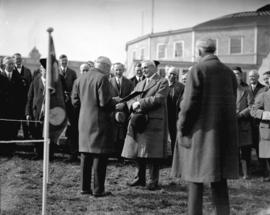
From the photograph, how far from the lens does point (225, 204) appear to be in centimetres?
420

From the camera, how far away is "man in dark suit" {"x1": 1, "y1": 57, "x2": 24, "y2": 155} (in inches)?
313

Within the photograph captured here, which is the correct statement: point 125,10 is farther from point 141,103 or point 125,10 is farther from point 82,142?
point 82,142

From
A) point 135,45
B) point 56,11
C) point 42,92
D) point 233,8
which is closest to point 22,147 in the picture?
point 42,92

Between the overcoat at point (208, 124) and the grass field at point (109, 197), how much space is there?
0.88 meters

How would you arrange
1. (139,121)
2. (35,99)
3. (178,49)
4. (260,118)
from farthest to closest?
(178,49) → (35,99) → (260,118) → (139,121)

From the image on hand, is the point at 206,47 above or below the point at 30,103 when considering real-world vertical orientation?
above

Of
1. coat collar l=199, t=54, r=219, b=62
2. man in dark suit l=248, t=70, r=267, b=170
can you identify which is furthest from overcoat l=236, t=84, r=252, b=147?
coat collar l=199, t=54, r=219, b=62

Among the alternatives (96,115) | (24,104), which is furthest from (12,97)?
(96,115)

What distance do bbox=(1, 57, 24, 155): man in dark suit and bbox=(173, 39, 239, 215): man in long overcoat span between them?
15.5 ft

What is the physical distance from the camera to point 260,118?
6309 millimetres

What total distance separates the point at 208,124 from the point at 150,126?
184cm

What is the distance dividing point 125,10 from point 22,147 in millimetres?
3722

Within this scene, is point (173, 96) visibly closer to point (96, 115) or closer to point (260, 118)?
point (260, 118)

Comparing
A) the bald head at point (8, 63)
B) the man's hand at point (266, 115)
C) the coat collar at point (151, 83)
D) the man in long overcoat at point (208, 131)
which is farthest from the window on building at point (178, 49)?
the man in long overcoat at point (208, 131)
